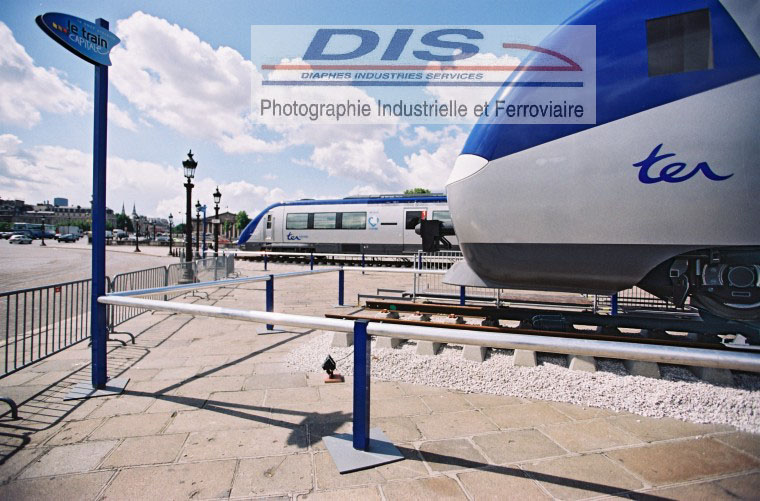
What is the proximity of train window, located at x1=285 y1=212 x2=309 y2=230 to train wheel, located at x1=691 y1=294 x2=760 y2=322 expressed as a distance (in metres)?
21.8

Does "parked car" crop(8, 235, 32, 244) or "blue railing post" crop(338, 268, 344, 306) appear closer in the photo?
"blue railing post" crop(338, 268, 344, 306)

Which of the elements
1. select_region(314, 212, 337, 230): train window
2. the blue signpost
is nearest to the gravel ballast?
the blue signpost

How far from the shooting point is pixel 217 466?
2412 mm

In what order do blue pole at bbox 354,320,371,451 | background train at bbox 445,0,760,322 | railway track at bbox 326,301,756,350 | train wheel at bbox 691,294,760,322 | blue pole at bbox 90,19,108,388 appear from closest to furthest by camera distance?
blue pole at bbox 354,320,371,451, background train at bbox 445,0,760,322, train wheel at bbox 691,294,760,322, blue pole at bbox 90,19,108,388, railway track at bbox 326,301,756,350

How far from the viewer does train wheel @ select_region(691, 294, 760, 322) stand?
3.17 m

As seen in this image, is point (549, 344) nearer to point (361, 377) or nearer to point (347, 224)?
point (361, 377)

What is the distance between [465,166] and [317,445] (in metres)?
2.78

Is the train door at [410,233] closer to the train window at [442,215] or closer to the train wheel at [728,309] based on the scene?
the train window at [442,215]

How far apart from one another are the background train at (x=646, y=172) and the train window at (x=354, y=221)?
18.7 metres

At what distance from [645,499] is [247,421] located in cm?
272

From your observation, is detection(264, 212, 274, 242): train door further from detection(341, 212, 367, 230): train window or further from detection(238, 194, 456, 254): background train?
detection(341, 212, 367, 230): train window

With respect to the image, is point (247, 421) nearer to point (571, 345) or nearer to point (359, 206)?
point (571, 345)

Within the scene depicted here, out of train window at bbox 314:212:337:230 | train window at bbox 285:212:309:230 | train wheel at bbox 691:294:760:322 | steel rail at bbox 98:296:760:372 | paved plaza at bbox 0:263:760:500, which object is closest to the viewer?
steel rail at bbox 98:296:760:372

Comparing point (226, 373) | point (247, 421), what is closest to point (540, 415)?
point (247, 421)
